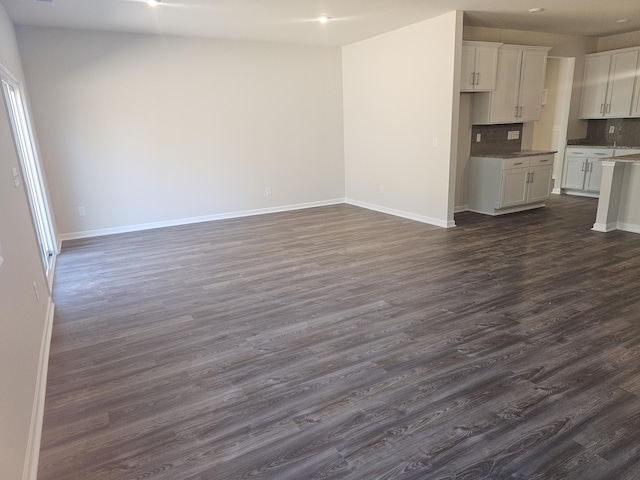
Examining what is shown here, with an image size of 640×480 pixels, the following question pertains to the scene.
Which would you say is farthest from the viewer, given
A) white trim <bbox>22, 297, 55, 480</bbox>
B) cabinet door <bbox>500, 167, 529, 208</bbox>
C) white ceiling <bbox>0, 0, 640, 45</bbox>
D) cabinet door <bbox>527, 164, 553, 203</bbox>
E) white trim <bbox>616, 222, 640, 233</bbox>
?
cabinet door <bbox>527, 164, 553, 203</bbox>

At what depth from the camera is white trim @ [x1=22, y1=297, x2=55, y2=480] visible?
1760mm

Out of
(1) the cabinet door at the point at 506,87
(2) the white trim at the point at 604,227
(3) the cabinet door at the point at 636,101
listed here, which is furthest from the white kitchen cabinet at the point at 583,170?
(2) the white trim at the point at 604,227

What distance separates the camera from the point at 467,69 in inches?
221

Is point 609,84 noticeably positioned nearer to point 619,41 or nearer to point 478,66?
point 619,41

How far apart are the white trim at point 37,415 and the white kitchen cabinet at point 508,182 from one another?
18.7 ft

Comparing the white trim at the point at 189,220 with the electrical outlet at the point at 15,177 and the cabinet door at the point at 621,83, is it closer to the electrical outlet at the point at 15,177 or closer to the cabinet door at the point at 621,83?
the electrical outlet at the point at 15,177

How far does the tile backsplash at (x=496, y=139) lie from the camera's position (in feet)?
21.0

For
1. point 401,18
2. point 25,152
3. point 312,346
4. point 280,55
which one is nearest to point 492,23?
point 401,18

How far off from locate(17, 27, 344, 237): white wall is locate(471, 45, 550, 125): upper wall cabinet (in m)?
2.44

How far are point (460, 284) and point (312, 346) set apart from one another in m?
1.64

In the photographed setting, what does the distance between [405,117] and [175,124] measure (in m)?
3.35

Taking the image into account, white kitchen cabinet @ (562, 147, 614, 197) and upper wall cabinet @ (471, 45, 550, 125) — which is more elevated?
upper wall cabinet @ (471, 45, 550, 125)

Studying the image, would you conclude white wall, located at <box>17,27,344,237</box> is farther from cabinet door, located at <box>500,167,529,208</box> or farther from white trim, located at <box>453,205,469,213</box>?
cabinet door, located at <box>500,167,529,208</box>

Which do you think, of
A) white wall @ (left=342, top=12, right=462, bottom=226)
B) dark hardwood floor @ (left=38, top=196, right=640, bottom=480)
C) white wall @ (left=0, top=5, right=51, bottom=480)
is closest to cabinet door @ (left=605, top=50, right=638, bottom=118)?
dark hardwood floor @ (left=38, top=196, right=640, bottom=480)
